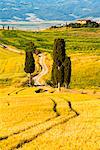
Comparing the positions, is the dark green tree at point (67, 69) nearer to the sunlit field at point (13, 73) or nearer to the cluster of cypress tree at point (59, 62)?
the cluster of cypress tree at point (59, 62)

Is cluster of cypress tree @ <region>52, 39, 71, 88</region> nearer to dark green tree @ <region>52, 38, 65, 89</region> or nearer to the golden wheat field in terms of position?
dark green tree @ <region>52, 38, 65, 89</region>

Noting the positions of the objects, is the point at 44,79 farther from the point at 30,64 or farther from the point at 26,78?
the point at 30,64

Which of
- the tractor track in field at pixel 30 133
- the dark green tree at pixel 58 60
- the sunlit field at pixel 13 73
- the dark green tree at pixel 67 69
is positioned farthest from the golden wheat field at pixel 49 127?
the sunlit field at pixel 13 73

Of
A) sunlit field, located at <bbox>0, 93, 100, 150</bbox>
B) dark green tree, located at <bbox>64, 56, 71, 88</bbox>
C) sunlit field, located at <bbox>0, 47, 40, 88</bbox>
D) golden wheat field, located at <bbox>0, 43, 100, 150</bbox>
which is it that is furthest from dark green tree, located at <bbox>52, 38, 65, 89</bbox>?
sunlit field, located at <bbox>0, 93, 100, 150</bbox>

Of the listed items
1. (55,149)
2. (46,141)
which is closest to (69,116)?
(46,141)

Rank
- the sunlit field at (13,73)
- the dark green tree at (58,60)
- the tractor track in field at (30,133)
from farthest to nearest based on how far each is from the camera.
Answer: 1. the sunlit field at (13,73)
2. the dark green tree at (58,60)
3. the tractor track in field at (30,133)

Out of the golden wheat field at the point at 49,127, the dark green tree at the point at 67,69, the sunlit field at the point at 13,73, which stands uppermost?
the golden wheat field at the point at 49,127

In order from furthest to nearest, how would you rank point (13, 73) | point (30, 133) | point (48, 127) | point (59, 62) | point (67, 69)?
point (13, 73) → point (67, 69) → point (59, 62) → point (48, 127) → point (30, 133)

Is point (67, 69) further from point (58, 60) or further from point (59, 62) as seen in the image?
point (58, 60)

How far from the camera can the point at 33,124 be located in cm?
3338

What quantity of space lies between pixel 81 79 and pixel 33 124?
11615cm

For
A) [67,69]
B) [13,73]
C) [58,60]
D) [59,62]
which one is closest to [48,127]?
[58,60]

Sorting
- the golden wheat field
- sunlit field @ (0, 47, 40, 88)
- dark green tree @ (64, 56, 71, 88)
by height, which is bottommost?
sunlit field @ (0, 47, 40, 88)

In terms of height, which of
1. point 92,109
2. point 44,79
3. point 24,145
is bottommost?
point 44,79
